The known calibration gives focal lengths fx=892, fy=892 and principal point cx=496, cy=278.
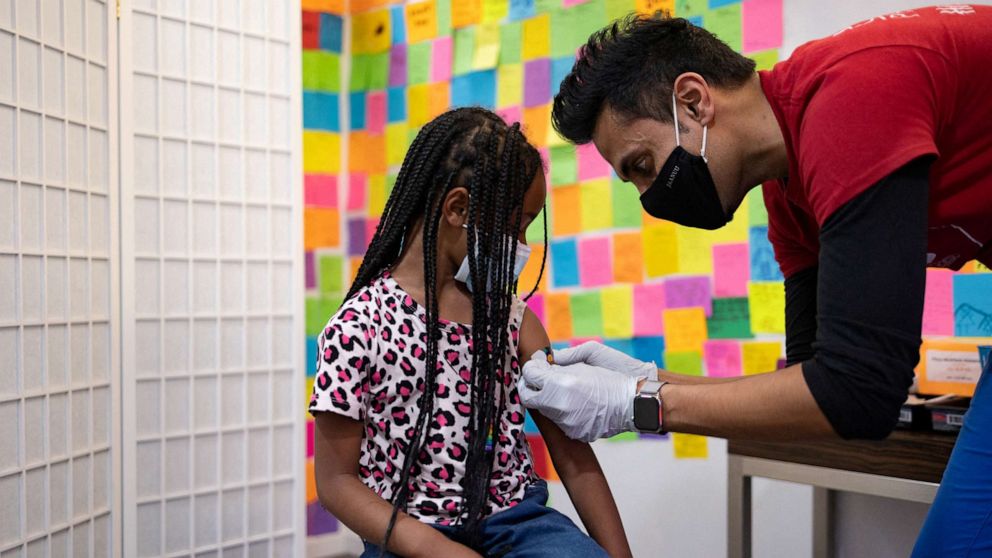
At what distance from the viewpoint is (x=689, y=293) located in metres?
2.52

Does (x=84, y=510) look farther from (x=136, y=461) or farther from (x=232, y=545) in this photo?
(x=232, y=545)

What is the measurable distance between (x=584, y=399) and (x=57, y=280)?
126cm

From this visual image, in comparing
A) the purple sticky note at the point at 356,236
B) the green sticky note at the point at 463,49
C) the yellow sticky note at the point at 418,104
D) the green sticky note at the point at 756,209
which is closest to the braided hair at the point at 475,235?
the green sticky note at the point at 756,209

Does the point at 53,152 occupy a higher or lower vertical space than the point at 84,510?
higher

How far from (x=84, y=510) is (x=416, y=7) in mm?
2072

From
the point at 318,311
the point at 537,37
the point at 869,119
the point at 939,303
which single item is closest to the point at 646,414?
the point at 869,119

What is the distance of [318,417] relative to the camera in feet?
4.23

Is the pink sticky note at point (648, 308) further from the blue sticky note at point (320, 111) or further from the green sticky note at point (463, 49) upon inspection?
the blue sticky note at point (320, 111)

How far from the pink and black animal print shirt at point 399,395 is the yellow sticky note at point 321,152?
6.89 feet

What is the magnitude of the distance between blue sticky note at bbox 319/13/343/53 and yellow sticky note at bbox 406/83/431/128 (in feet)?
1.30

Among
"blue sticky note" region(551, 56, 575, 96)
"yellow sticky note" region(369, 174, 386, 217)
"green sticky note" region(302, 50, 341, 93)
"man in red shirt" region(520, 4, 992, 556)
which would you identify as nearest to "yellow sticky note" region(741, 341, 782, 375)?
"man in red shirt" region(520, 4, 992, 556)

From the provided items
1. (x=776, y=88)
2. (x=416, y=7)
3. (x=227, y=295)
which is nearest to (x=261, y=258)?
(x=227, y=295)

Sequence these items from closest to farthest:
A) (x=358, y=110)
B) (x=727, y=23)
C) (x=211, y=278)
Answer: (x=211, y=278) → (x=727, y=23) → (x=358, y=110)

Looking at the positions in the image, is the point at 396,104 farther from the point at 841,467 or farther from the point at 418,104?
the point at 841,467
